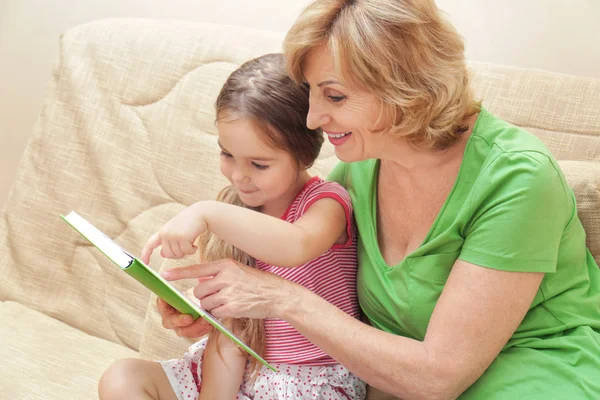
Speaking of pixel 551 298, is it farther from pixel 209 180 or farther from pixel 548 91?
pixel 209 180

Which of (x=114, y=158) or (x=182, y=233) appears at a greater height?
(x=182, y=233)

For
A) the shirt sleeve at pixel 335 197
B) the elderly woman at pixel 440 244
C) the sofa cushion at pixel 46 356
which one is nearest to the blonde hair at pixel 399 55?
the elderly woman at pixel 440 244

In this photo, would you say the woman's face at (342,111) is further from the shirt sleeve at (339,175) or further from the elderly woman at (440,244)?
the shirt sleeve at (339,175)

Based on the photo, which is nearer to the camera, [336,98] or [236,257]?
[336,98]

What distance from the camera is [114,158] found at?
79.3 inches

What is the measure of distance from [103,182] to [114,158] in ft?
0.23

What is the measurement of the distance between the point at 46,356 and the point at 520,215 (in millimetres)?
1181

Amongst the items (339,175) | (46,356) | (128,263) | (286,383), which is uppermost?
(128,263)

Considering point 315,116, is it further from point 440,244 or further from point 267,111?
point 440,244

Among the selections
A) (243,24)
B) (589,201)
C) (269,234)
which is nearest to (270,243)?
(269,234)

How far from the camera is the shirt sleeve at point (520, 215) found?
1.23 m

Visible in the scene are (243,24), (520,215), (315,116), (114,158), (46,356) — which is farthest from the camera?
(243,24)

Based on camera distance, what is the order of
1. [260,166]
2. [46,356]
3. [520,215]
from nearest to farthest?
[520,215] → [260,166] → [46,356]

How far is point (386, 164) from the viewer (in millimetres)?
1510
